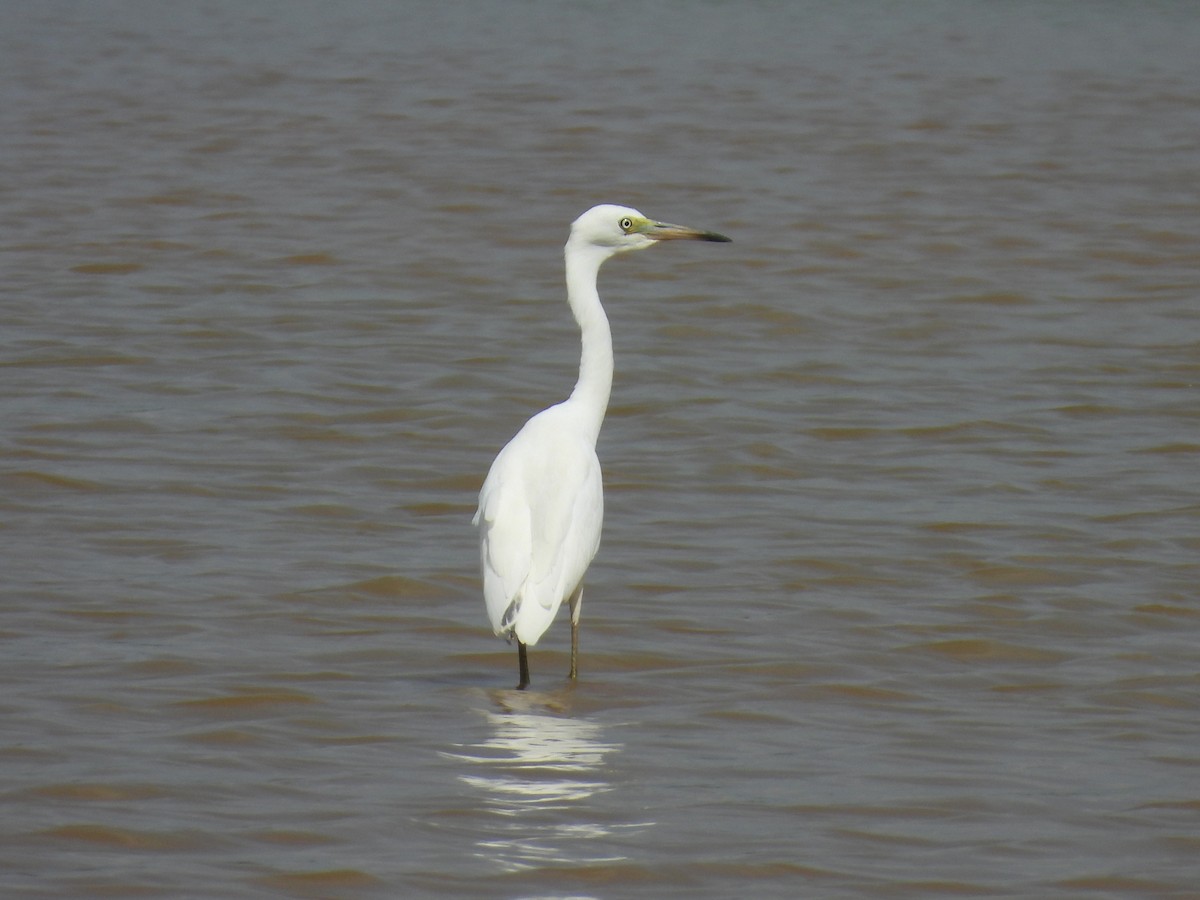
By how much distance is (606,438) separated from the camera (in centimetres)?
894

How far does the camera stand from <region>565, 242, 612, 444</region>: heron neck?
6691 millimetres

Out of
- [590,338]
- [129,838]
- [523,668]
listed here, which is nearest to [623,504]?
[590,338]

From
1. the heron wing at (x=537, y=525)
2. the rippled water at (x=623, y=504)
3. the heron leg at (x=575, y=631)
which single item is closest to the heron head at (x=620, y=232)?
the heron wing at (x=537, y=525)

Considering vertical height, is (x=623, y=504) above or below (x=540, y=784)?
above

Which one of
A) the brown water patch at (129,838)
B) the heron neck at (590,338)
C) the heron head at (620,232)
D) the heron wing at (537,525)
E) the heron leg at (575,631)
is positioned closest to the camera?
the brown water patch at (129,838)

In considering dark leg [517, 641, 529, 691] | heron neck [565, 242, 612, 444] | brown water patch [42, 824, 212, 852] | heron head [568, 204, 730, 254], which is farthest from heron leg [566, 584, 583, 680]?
brown water patch [42, 824, 212, 852]

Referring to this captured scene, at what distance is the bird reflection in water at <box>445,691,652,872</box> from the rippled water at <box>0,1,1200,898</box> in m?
0.02

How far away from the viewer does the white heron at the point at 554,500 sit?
5844 millimetres

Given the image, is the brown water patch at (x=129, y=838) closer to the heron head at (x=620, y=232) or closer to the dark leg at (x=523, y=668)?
the dark leg at (x=523, y=668)

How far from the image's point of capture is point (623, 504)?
316 inches

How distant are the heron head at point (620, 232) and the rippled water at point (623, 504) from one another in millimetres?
1115

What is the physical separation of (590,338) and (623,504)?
139 centimetres

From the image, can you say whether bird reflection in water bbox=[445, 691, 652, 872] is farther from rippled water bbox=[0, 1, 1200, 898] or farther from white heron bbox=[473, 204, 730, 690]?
white heron bbox=[473, 204, 730, 690]

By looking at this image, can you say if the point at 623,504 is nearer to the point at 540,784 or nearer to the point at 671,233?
the point at 671,233
